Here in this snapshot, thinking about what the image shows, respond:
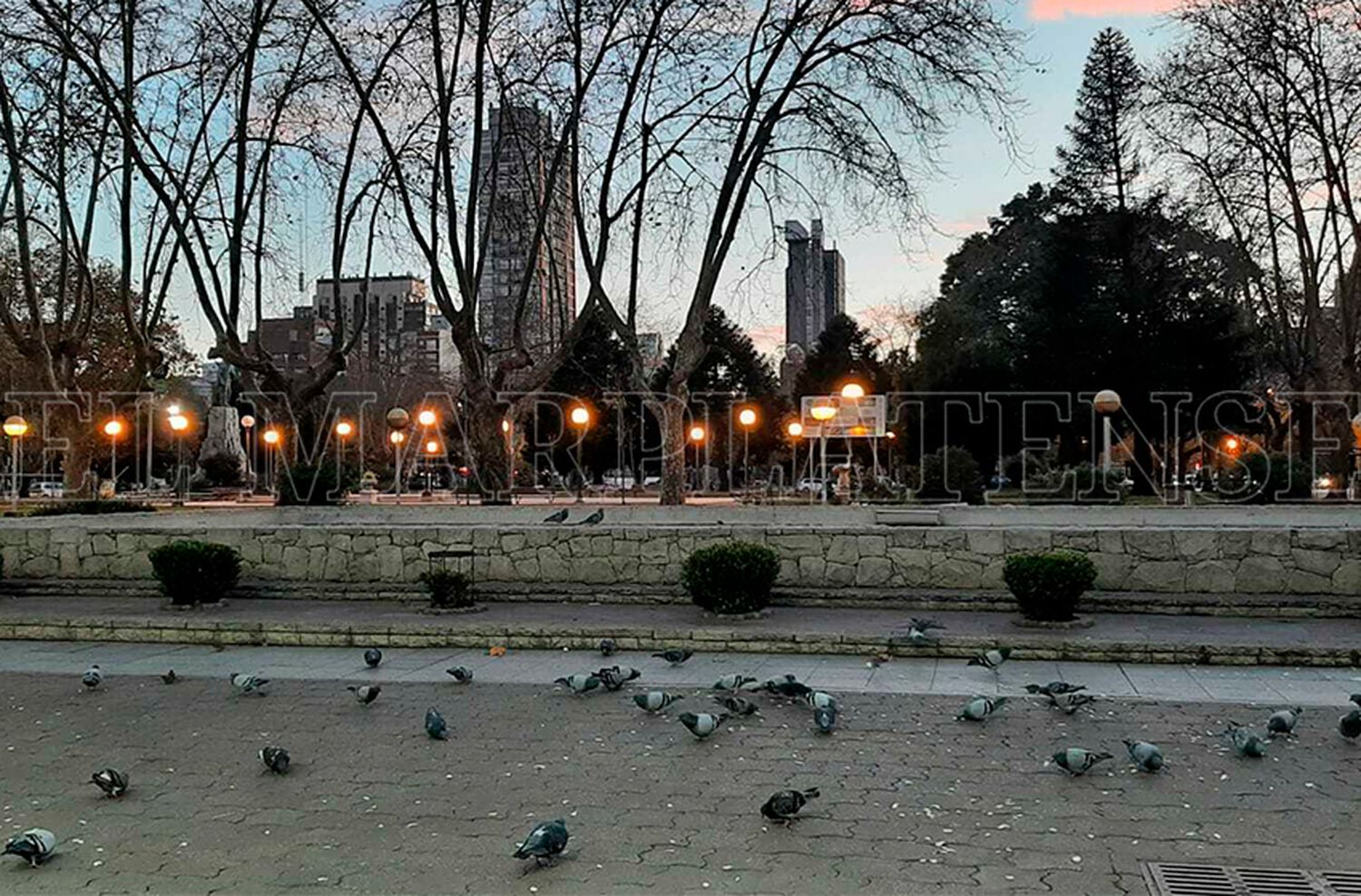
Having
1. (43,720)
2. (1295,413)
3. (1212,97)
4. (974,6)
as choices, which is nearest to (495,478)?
(974,6)

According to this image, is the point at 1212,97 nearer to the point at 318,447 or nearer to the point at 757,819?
the point at 318,447

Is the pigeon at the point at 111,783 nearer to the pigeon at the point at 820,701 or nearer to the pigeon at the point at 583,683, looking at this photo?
the pigeon at the point at 583,683

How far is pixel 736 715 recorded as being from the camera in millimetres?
6445

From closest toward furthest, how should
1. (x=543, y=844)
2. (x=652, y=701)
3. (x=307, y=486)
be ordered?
(x=543, y=844) → (x=652, y=701) → (x=307, y=486)

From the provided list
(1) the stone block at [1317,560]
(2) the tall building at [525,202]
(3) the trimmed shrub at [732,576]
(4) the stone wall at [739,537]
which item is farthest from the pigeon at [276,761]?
(2) the tall building at [525,202]

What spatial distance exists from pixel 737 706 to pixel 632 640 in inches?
115

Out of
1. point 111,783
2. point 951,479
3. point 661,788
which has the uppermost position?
point 951,479

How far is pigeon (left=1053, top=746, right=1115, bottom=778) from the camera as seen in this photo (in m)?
5.04

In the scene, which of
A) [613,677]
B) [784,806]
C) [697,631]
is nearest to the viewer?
[784,806]

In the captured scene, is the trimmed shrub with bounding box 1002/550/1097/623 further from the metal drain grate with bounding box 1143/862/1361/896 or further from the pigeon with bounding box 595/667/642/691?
the metal drain grate with bounding box 1143/862/1361/896

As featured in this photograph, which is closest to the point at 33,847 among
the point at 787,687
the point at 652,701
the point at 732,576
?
the point at 652,701

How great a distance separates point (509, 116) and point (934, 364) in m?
24.6

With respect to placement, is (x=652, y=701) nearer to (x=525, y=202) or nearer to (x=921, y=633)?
(x=921, y=633)

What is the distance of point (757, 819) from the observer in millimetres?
4617
